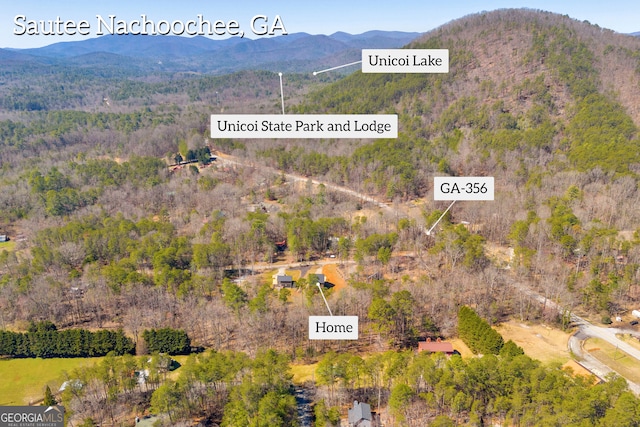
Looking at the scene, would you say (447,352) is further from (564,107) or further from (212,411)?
(564,107)

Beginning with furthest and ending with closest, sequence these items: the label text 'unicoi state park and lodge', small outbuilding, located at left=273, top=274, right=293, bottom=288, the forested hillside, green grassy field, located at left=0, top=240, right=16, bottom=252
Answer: green grassy field, located at left=0, top=240, right=16, bottom=252
small outbuilding, located at left=273, top=274, right=293, bottom=288
the label text 'unicoi state park and lodge'
the forested hillside

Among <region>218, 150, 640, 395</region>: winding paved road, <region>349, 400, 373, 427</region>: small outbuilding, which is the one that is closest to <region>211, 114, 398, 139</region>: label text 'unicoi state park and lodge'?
<region>349, 400, 373, 427</region>: small outbuilding

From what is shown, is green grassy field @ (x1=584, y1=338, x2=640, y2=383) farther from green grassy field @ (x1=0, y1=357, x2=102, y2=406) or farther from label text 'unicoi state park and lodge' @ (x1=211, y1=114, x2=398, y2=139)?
green grassy field @ (x1=0, y1=357, x2=102, y2=406)

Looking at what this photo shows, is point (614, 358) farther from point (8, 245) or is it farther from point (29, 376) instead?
point (8, 245)

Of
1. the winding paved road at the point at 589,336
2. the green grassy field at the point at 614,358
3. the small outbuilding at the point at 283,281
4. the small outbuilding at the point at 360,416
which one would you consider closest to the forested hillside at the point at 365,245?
the winding paved road at the point at 589,336

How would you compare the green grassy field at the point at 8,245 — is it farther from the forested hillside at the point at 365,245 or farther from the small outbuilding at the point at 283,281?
the small outbuilding at the point at 283,281

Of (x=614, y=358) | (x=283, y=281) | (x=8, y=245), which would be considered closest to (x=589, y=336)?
(x=614, y=358)
